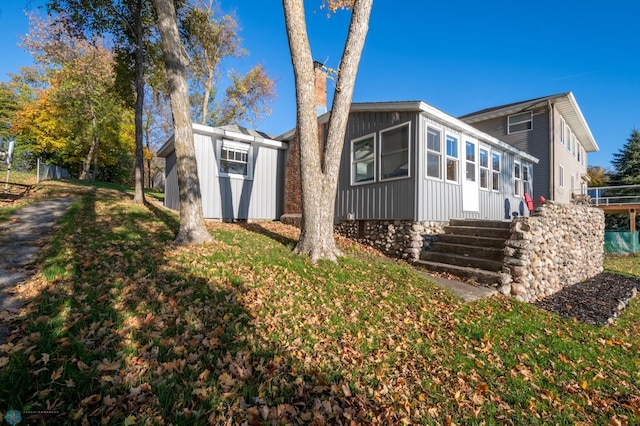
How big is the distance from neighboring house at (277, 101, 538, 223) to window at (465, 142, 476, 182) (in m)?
0.03

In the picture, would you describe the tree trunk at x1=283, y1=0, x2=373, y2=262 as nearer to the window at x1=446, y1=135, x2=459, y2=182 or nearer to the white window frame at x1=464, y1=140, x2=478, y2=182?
the window at x1=446, y1=135, x2=459, y2=182

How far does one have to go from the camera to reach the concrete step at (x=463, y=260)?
648 centimetres

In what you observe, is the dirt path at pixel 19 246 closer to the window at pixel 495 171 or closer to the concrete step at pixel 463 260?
the concrete step at pixel 463 260

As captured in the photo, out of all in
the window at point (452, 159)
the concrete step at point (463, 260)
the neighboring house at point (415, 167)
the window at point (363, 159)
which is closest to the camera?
the concrete step at point (463, 260)

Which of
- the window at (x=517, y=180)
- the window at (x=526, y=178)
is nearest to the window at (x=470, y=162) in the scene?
the window at (x=517, y=180)

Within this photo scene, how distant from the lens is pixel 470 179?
32.4 ft

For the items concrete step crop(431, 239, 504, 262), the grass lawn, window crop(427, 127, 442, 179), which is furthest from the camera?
window crop(427, 127, 442, 179)

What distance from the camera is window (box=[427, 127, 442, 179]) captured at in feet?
27.5

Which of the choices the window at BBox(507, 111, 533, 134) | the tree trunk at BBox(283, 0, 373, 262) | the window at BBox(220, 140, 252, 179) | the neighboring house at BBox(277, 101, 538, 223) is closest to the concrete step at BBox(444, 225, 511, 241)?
the neighboring house at BBox(277, 101, 538, 223)

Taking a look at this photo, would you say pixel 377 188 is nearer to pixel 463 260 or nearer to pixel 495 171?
pixel 463 260

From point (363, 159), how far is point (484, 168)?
15.0ft

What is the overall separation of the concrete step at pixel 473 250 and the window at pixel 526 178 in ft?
27.2

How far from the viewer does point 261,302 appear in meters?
3.91

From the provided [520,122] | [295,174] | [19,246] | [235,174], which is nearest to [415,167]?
[295,174]
